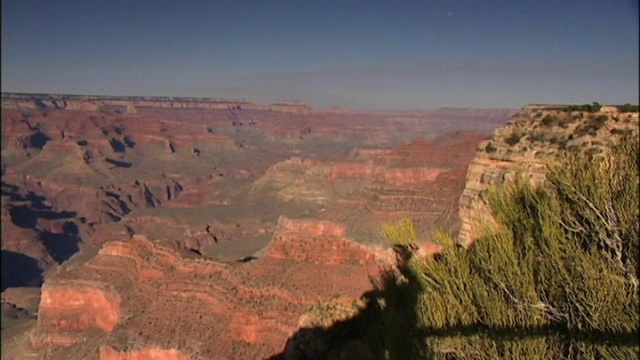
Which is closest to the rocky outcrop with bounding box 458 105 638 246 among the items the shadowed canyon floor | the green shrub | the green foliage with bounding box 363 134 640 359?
the green shrub

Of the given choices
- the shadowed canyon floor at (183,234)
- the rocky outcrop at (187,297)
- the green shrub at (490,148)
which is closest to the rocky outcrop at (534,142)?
the green shrub at (490,148)

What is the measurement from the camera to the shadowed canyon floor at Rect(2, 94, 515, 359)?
78.6ft

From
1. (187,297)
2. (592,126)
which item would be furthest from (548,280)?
(187,297)

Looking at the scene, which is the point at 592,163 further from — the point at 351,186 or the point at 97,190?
the point at 97,190

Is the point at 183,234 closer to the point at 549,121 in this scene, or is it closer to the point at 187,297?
the point at 187,297

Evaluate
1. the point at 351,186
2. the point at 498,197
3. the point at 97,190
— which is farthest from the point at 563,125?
the point at 97,190

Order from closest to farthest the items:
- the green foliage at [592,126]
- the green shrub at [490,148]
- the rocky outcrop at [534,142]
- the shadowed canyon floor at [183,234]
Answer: the rocky outcrop at [534,142] → the green foliage at [592,126] → the shadowed canyon floor at [183,234] → the green shrub at [490,148]

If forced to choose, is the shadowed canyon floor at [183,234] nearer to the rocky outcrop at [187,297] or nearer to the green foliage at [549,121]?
the rocky outcrop at [187,297]

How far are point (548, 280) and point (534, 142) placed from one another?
16.1 meters

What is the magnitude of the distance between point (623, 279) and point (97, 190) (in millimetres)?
117656

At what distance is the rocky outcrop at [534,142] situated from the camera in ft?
62.8

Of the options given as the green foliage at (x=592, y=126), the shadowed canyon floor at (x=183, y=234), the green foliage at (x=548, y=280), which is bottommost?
the shadowed canyon floor at (x=183, y=234)

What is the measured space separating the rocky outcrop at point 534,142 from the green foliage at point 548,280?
31.8 ft

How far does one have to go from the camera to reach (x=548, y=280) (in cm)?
776
